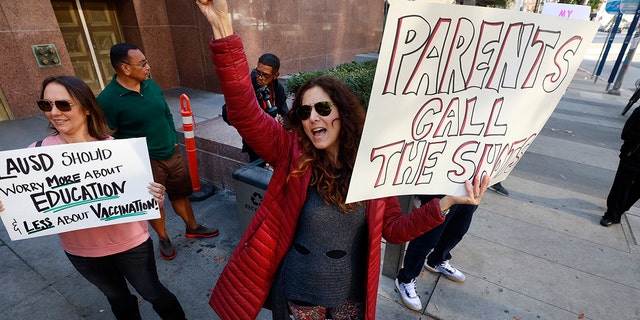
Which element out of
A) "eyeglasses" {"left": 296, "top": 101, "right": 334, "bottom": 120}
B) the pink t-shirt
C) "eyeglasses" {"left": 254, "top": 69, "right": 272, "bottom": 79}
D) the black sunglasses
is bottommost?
the pink t-shirt

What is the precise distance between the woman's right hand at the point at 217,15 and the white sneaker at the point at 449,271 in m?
3.00

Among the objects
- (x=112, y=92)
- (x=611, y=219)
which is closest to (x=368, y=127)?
(x=112, y=92)

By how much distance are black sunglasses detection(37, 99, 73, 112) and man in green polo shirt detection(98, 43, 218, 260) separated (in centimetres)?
100

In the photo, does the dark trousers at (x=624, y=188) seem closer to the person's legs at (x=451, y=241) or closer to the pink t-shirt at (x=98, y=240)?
the person's legs at (x=451, y=241)

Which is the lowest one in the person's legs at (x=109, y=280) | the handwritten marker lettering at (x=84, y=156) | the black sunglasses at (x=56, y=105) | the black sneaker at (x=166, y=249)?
the black sneaker at (x=166, y=249)

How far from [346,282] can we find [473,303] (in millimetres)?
1939

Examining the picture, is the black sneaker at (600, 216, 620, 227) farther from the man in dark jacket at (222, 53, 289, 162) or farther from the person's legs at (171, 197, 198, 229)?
the person's legs at (171, 197, 198, 229)

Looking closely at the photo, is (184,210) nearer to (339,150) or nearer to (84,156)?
(84,156)

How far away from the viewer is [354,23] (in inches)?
460

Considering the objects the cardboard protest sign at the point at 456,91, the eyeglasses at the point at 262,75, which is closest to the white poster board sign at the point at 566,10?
the eyeglasses at the point at 262,75

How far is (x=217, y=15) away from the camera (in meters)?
1.20

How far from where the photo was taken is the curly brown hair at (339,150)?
1.52m

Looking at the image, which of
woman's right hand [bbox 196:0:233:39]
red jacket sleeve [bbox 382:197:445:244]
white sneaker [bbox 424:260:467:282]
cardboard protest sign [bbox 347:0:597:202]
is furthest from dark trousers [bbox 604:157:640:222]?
woman's right hand [bbox 196:0:233:39]

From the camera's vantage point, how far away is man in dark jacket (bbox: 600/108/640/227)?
3.70 m
